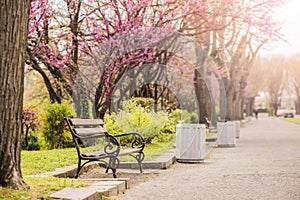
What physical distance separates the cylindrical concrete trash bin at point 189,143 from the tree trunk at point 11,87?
6.77 metres

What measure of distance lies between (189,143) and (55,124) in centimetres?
446

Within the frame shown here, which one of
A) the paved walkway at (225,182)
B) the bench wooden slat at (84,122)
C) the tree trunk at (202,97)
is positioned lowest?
the paved walkway at (225,182)

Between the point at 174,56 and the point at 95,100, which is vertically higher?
the point at 174,56

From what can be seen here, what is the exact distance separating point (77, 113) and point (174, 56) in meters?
7.74

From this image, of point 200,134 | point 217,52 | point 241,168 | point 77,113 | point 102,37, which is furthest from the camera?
point 217,52

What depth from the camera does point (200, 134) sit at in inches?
533

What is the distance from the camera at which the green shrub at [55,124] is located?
1591 cm

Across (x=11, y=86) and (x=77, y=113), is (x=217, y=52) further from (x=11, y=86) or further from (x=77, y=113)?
(x=11, y=86)

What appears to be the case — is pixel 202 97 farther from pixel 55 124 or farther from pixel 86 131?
pixel 86 131

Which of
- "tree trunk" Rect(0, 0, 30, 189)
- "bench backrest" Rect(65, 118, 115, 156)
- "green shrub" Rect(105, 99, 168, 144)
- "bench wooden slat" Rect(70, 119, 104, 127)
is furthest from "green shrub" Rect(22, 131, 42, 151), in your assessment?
"tree trunk" Rect(0, 0, 30, 189)

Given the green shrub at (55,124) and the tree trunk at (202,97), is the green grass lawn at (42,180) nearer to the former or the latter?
the green shrub at (55,124)

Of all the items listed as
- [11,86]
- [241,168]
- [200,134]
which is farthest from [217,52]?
[11,86]

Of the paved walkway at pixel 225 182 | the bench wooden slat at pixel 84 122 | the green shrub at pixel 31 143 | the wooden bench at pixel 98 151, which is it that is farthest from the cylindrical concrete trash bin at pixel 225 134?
the bench wooden slat at pixel 84 122

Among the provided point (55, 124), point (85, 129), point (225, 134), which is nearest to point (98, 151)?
point (85, 129)
